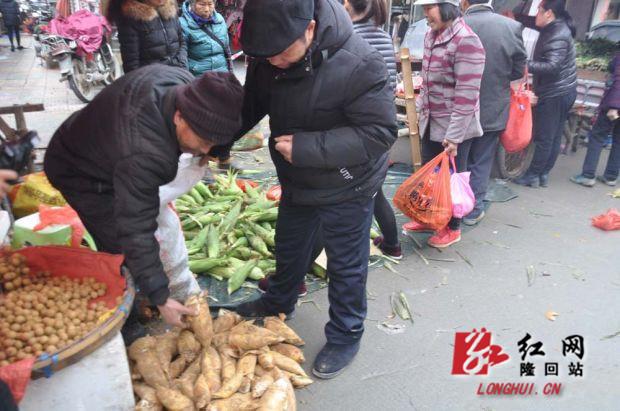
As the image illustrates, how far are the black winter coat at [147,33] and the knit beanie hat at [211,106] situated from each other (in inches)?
111

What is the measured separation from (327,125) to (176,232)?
1069 millimetres

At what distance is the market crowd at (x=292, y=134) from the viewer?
184 cm

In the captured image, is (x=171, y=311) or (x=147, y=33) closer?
(x=171, y=311)

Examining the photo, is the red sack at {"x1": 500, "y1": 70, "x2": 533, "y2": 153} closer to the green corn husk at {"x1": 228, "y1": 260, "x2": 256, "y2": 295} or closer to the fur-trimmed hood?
the green corn husk at {"x1": 228, "y1": 260, "x2": 256, "y2": 295}

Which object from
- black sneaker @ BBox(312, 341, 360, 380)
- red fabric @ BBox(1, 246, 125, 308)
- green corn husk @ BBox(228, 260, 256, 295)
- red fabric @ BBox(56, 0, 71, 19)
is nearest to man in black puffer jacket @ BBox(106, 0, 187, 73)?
green corn husk @ BBox(228, 260, 256, 295)

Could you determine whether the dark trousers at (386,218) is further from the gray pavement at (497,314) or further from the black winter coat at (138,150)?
the black winter coat at (138,150)

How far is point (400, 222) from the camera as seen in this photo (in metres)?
4.59

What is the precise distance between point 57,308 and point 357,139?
152 centimetres

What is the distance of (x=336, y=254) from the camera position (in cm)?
250

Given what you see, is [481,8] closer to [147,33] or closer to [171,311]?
[147,33]

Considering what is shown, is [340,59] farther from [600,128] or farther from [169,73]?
[600,128]

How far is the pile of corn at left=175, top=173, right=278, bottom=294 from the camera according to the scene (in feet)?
11.3

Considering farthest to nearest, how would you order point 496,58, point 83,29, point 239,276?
point 83,29 < point 496,58 < point 239,276

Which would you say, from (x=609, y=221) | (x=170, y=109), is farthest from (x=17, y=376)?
(x=609, y=221)
